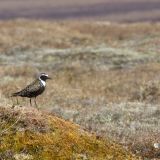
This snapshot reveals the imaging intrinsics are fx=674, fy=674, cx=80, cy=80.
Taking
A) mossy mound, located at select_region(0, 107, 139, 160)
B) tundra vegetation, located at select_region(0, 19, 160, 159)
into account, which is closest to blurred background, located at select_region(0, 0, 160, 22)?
tundra vegetation, located at select_region(0, 19, 160, 159)

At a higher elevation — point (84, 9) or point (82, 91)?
point (82, 91)

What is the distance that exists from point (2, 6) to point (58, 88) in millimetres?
146951

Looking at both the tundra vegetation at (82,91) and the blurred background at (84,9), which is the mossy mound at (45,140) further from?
the blurred background at (84,9)

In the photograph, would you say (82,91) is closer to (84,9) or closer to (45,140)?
Result: (45,140)

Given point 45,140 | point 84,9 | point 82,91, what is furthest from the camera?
point 84,9

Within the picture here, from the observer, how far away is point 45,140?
14242mm

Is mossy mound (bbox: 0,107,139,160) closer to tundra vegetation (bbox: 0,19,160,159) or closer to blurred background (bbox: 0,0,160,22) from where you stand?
tundra vegetation (bbox: 0,19,160,159)

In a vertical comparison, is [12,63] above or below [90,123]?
below

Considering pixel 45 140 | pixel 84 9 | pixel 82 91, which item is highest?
pixel 45 140

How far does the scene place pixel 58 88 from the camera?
31766 mm

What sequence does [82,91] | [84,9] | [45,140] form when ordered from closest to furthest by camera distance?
[45,140] → [82,91] → [84,9]

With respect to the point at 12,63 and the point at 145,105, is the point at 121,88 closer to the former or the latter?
the point at 145,105

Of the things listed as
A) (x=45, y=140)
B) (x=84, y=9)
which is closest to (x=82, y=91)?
(x=45, y=140)

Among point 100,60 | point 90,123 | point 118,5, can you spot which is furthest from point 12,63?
point 118,5
